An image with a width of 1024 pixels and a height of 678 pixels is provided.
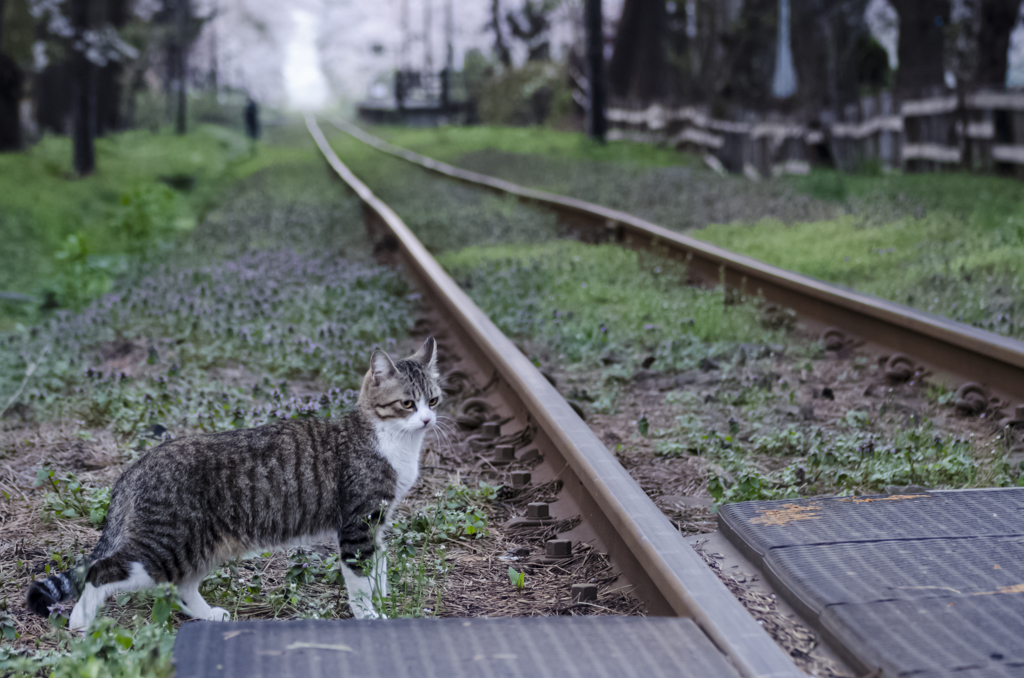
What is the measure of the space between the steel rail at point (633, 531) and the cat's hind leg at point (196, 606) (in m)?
1.22

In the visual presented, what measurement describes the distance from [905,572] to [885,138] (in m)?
13.5

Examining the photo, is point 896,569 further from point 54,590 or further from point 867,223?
point 867,223

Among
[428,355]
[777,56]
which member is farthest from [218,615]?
[777,56]

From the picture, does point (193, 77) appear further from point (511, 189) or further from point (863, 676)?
point (863, 676)

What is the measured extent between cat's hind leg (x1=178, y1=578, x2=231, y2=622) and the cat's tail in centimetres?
28

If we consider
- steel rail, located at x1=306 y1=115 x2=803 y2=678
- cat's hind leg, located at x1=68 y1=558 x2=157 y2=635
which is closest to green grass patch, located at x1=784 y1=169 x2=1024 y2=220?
steel rail, located at x1=306 y1=115 x2=803 y2=678

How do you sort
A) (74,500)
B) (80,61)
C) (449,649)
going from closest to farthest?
(449,649) < (74,500) < (80,61)

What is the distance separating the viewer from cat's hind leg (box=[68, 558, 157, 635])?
8.57 ft

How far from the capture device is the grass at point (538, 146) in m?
20.7

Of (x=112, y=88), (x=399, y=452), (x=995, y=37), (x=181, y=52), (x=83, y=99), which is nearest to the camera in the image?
(x=399, y=452)

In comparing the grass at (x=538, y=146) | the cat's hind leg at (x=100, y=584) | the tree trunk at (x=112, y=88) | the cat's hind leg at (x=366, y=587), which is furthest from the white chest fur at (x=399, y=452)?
the tree trunk at (x=112, y=88)

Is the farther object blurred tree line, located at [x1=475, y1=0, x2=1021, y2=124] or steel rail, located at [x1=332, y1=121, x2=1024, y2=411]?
blurred tree line, located at [x1=475, y1=0, x2=1021, y2=124]

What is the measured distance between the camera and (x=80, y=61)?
19.4 meters

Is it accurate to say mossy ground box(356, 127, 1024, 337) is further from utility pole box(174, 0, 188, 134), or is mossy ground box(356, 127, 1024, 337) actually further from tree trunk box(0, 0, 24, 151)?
utility pole box(174, 0, 188, 134)
